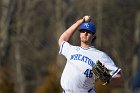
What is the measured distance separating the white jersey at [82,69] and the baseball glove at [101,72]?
75 mm

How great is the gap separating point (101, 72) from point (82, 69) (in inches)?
12.9

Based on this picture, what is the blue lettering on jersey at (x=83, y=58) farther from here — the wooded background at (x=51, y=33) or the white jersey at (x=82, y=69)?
the wooded background at (x=51, y=33)

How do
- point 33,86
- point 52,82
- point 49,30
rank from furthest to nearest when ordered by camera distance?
1. point 49,30
2. point 33,86
3. point 52,82

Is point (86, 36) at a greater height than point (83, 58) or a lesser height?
greater

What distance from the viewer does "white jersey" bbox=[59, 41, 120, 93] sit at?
9.38 m

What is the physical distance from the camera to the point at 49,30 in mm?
51656

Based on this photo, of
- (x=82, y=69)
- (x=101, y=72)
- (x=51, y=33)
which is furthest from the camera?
(x=51, y=33)

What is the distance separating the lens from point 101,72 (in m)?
9.19

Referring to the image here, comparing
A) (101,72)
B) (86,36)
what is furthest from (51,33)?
(101,72)

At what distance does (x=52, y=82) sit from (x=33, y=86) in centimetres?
1977

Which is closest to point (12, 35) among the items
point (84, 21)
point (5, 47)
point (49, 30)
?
point (5, 47)

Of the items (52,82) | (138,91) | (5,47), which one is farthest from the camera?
(5,47)

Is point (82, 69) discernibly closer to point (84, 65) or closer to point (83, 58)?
point (84, 65)

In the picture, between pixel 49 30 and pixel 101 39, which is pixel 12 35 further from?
pixel 49 30
